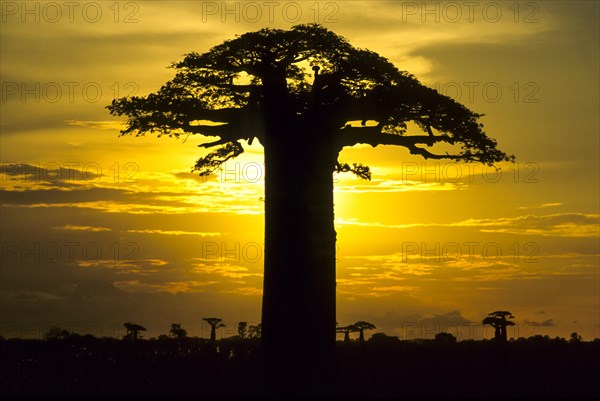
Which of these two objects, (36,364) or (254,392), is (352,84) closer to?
(254,392)

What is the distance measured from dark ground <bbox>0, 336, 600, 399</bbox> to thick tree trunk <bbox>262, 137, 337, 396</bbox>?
68cm

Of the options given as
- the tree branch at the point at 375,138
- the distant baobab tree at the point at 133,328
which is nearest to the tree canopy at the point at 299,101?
the tree branch at the point at 375,138

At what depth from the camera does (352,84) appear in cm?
2125

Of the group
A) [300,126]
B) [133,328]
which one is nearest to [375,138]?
[300,126]

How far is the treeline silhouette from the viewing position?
1862cm

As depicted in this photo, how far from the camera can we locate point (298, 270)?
19891mm

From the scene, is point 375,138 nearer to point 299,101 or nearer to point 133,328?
point 299,101

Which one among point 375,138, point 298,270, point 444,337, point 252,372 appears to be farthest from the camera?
point 444,337

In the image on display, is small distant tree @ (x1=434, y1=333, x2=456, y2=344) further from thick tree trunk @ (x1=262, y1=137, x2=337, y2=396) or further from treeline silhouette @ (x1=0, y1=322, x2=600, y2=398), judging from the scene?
thick tree trunk @ (x1=262, y1=137, x2=337, y2=396)

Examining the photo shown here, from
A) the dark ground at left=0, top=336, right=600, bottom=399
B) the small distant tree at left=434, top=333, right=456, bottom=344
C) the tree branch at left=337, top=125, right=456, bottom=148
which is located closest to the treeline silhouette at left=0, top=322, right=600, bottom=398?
the dark ground at left=0, top=336, right=600, bottom=399

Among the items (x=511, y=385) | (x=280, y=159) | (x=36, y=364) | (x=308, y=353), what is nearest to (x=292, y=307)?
(x=308, y=353)

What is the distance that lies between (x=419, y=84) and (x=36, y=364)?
33.8ft

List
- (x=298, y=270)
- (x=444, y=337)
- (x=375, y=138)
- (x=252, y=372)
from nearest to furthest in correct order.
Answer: (x=298, y=270) < (x=252, y=372) < (x=375, y=138) < (x=444, y=337)

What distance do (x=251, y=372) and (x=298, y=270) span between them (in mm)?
2330
